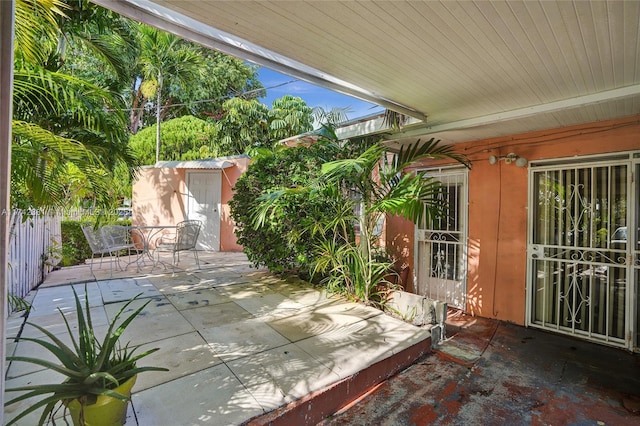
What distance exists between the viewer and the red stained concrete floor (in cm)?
253

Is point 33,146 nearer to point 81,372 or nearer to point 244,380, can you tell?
point 81,372

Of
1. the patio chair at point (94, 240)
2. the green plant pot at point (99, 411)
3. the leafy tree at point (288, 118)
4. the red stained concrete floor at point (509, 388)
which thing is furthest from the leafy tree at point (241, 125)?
the green plant pot at point (99, 411)

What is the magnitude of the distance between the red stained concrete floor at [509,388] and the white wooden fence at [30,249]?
13.0ft

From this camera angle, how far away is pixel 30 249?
463 centimetres

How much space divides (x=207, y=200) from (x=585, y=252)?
856 centimetres

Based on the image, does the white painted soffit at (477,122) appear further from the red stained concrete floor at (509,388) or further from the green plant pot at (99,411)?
the green plant pot at (99,411)

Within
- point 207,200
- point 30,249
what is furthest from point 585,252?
point 207,200

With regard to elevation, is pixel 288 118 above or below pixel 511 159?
above

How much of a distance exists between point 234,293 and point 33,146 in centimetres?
320

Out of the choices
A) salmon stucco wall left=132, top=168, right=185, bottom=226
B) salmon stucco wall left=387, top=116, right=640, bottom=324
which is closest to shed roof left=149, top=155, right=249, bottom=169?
salmon stucco wall left=132, top=168, right=185, bottom=226

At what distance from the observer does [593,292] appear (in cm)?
401

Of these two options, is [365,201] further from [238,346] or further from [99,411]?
[99,411]

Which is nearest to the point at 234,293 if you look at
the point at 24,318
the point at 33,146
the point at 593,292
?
the point at 24,318

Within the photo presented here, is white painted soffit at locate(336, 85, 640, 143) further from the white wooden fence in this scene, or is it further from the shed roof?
the shed roof
